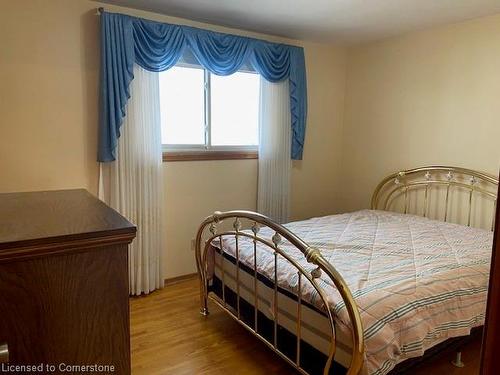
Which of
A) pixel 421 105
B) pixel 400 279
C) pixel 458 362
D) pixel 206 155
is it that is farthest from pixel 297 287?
pixel 421 105

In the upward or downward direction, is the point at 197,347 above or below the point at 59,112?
below

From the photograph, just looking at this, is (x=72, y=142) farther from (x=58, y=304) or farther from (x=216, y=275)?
(x=58, y=304)

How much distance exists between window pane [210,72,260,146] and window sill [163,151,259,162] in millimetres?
105

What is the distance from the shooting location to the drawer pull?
0.60 meters

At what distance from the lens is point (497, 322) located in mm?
558

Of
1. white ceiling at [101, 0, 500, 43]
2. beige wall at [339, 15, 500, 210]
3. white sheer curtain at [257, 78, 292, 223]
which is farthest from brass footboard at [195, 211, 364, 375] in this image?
beige wall at [339, 15, 500, 210]

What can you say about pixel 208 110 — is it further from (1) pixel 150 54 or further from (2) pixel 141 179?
(2) pixel 141 179

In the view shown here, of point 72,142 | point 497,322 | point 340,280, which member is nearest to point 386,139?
point 340,280

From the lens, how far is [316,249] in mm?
1704

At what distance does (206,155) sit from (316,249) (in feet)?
6.33

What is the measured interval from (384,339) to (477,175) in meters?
2.21

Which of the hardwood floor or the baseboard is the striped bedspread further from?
the baseboard

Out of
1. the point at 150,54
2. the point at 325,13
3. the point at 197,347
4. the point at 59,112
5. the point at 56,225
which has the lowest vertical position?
the point at 197,347

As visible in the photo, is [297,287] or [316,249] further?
[297,287]
